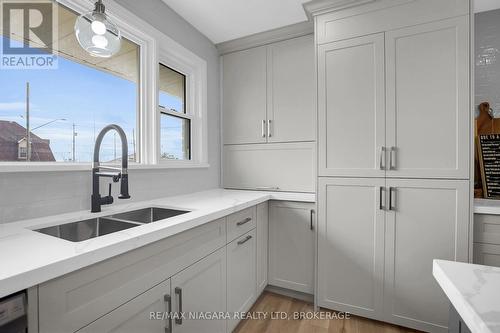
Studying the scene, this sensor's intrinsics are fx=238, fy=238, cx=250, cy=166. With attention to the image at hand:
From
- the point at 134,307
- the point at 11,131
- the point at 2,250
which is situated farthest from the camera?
the point at 11,131

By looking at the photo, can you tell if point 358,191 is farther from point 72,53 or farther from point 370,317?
point 72,53

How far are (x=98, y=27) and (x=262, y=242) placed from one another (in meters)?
1.85

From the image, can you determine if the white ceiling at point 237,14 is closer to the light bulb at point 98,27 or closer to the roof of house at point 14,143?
the light bulb at point 98,27

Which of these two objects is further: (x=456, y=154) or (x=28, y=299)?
(x=456, y=154)

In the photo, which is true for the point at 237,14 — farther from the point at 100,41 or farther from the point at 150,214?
the point at 150,214

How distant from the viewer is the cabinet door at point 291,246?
6.82ft

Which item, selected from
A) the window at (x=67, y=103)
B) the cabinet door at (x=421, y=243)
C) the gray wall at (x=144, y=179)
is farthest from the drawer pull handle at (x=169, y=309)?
the cabinet door at (x=421, y=243)

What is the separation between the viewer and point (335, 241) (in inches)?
76.0

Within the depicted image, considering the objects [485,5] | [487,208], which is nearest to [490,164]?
[487,208]

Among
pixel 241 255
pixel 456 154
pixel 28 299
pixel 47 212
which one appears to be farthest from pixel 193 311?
pixel 456 154

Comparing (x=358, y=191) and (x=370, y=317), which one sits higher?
(x=358, y=191)

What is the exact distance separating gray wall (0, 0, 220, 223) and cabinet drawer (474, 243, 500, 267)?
2.24 m

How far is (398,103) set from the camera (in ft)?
5.69

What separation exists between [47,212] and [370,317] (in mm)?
2283
